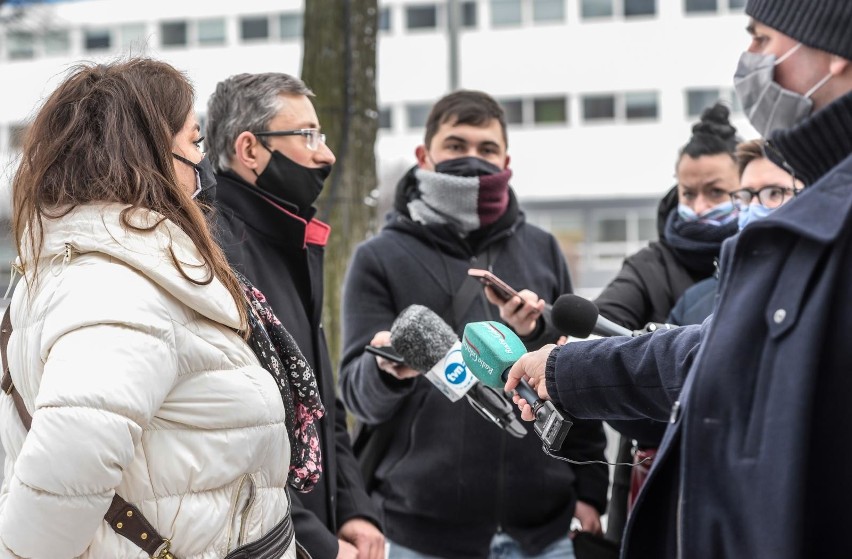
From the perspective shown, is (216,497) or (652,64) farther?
(652,64)

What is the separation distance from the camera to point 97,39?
3972cm

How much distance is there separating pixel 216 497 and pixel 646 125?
33.5 m

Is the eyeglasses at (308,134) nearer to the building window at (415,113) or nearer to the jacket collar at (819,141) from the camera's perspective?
the jacket collar at (819,141)

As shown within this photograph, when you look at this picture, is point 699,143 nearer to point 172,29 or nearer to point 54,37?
point 54,37

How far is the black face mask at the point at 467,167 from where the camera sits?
13.5 ft

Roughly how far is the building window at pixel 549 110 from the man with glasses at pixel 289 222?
3243 centimetres

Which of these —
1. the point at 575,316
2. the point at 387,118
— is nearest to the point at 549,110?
the point at 387,118

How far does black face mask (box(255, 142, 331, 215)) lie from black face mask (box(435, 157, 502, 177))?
0.77 meters

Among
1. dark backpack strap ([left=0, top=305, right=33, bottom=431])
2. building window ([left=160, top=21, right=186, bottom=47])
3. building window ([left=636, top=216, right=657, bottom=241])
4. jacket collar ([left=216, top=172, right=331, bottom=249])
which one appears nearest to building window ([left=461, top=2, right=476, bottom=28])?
building window ([left=636, top=216, right=657, bottom=241])

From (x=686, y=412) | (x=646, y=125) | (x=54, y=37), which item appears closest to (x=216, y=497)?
(x=686, y=412)

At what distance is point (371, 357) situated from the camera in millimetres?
3766

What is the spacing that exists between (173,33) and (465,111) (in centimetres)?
3714

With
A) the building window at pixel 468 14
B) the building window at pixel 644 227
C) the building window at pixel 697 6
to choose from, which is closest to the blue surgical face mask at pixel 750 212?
the building window at pixel 644 227

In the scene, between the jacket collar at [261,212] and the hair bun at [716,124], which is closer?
the jacket collar at [261,212]
